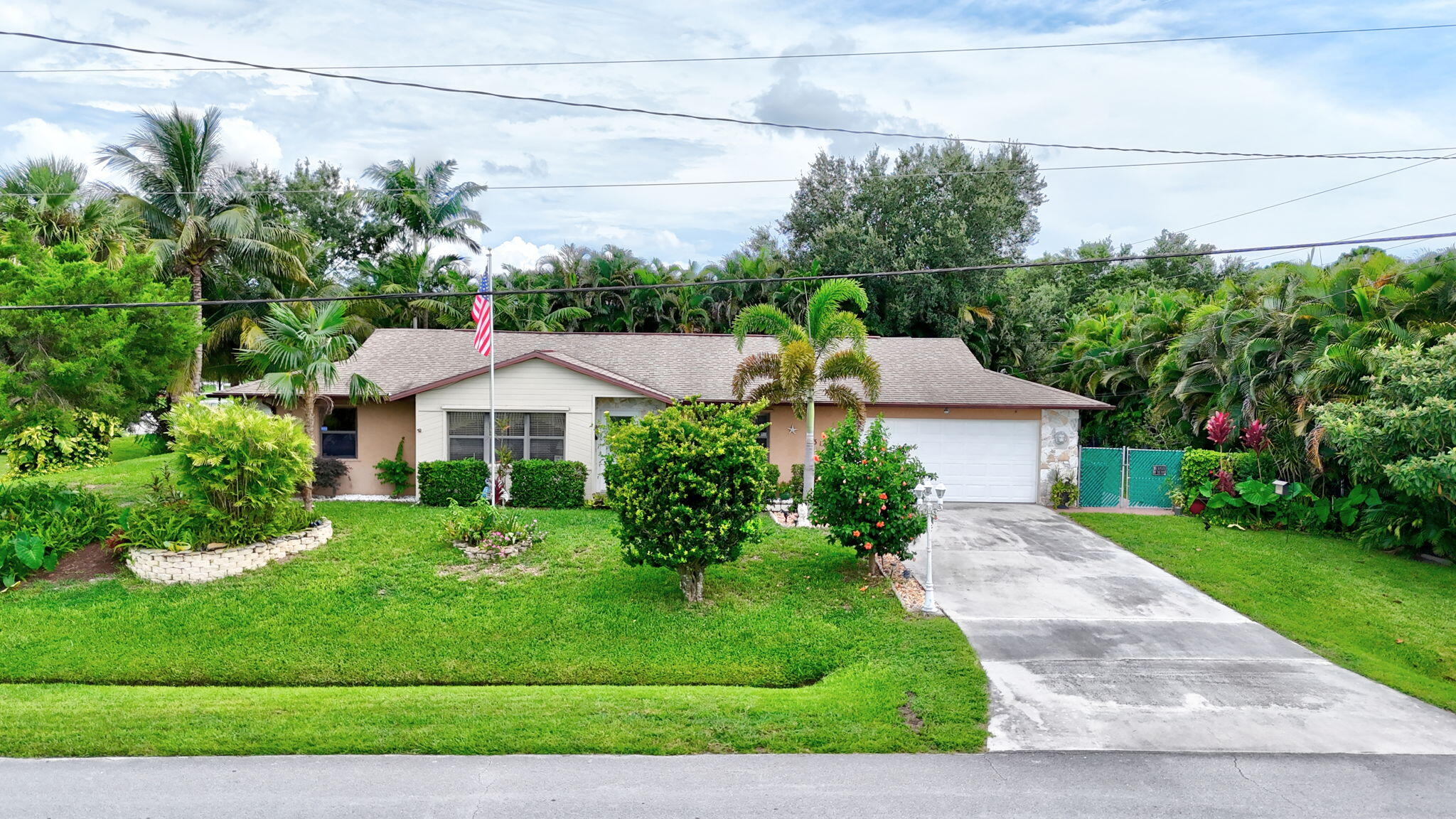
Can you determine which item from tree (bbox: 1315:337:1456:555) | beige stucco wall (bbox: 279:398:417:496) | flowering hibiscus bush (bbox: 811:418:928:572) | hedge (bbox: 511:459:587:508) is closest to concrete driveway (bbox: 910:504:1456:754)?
flowering hibiscus bush (bbox: 811:418:928:572)

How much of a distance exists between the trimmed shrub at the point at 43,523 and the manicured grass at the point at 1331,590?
17073 mm

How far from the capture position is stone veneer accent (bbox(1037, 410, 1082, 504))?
18.7 m

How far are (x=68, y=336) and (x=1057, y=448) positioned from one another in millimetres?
18699

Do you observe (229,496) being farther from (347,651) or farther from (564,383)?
(564,383)

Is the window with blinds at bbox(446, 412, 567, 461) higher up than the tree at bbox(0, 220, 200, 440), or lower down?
lower down

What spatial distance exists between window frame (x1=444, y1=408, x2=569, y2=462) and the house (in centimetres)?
3

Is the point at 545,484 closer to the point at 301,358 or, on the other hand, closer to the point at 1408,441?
the point at 301,358

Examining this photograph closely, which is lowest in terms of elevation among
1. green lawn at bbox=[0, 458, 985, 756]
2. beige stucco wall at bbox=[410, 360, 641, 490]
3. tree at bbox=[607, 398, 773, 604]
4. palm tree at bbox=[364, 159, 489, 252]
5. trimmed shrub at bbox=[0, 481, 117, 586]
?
green lawn at bbox=[0, 458, 985, 756]

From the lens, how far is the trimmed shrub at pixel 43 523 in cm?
1205

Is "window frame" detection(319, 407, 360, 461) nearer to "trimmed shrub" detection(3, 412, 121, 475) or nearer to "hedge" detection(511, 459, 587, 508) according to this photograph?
"hedge" detection(511, 459, 587, 508)

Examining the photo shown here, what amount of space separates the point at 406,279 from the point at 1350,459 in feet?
99.1

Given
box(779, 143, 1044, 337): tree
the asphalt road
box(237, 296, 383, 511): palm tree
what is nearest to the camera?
the asphalt road

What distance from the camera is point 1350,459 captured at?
547 inches

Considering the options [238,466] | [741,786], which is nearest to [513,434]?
[238,466]
